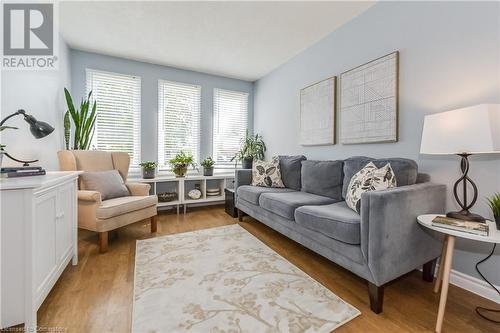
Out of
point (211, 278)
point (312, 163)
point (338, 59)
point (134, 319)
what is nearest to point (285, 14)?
point (338, 59)

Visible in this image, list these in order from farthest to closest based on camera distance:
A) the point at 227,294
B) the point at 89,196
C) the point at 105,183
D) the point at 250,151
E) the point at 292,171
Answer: the point at 250,151 → the point at 292,171 → the point at 105,183 → the point at 89,196 → the point at 227,294

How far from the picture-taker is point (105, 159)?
112 inches

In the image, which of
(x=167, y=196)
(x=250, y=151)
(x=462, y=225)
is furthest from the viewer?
(x=250, y=151)

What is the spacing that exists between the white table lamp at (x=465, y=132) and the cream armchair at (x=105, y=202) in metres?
2.70

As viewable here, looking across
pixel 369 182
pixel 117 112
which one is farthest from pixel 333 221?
pixel 117 112

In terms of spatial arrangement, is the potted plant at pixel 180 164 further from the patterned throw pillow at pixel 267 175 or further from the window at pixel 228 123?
the patterned throw pillow at pixel 267 175

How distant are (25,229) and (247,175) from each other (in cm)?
251

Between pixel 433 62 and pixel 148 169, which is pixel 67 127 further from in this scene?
pixel 433 62

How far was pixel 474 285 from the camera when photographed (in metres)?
1.62

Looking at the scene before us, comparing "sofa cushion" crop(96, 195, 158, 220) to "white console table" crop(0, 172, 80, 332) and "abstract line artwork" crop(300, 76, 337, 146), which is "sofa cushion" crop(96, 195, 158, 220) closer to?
"white console table" crop(0, 172, 80, 332)

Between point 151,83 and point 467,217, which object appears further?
point 151,83

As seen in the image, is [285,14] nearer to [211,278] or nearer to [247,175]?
[247,175]

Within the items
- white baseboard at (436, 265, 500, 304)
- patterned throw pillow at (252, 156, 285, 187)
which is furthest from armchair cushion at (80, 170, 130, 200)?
white baseboard at (436, 265, 500, 304)

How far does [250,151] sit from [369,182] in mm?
2658
